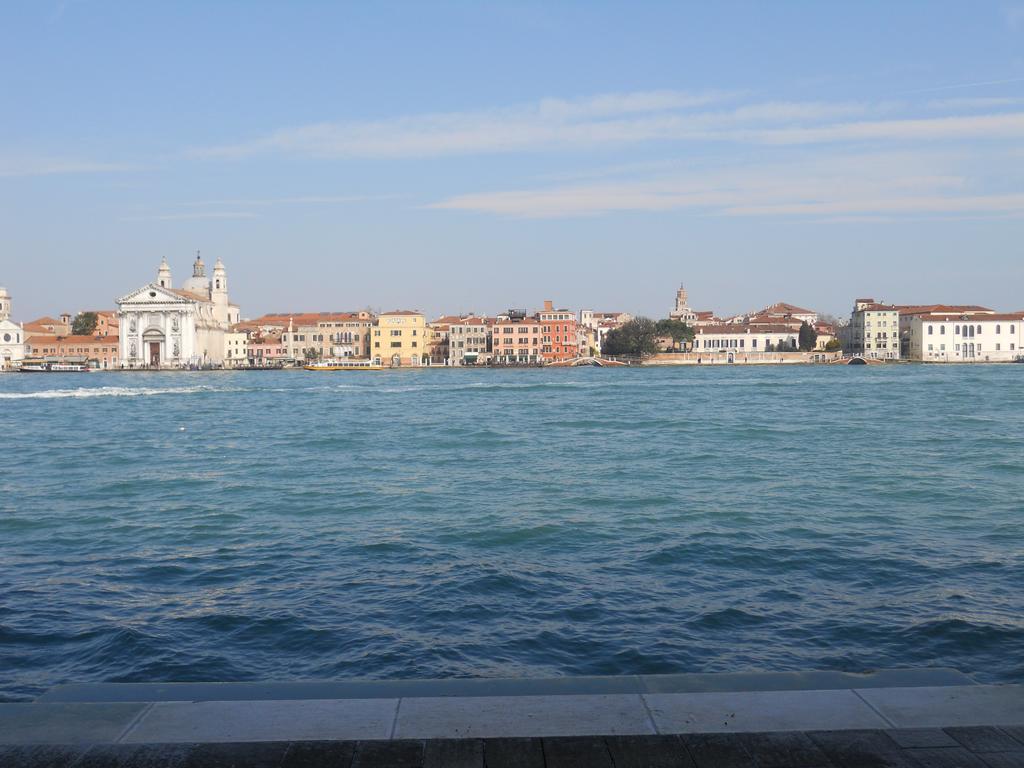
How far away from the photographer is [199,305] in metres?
74.9

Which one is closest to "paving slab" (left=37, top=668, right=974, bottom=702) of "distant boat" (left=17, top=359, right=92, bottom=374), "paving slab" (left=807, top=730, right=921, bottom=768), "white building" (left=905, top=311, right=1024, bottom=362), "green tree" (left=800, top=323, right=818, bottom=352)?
"paving slab" (left=807, top=730, right=921, bottom=768)

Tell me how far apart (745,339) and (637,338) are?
40.1ft

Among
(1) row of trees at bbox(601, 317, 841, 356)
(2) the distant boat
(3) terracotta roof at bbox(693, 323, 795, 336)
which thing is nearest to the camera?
(2) the distant boat

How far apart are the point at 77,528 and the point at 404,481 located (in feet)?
13.0

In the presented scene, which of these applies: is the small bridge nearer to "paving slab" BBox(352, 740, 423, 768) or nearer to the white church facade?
the white church facade

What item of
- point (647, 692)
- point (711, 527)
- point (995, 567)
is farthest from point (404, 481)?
point (647, 692)

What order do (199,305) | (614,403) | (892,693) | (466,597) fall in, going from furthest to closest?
(199,305)
(614,403)
(466,597)
(892,693)

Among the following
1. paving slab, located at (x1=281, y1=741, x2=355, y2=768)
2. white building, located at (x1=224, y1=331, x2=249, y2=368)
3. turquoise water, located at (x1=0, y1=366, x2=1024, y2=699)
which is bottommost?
turquoise water, located at (x1=0, y1=366, x2=1024, y2=699)

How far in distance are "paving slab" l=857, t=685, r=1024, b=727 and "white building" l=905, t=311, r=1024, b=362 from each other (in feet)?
274

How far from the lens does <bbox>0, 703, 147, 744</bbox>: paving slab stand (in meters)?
2.65

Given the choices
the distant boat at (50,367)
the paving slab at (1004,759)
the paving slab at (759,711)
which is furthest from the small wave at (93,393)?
the paving slab at (1004,759)

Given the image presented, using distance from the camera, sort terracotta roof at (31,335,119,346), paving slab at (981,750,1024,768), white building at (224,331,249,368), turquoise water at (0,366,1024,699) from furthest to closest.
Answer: white building at (224,331,249,368) → terracotta roof at (31,335,119,346) → turquoise water at (0,366,1024,699) → paving slab at (981,750,1024,768)

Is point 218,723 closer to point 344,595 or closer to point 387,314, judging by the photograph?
point 344,595

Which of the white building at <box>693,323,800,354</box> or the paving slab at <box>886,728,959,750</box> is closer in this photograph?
the paving slab at <box>886,728,959,750</box>
